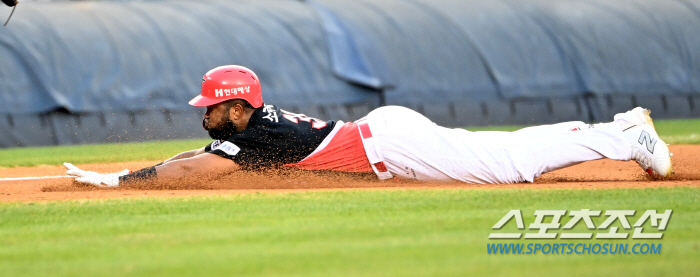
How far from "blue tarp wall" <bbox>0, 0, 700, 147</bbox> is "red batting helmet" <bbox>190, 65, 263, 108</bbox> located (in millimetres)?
9037

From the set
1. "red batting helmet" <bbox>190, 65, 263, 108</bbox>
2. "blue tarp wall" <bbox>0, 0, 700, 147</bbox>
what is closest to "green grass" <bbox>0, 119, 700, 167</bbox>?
"blue tarp wall" <bbox>0, 0, 700, 147</bbox>

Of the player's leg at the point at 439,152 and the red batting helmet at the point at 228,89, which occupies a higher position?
the red batting helmet at the point at 228,89

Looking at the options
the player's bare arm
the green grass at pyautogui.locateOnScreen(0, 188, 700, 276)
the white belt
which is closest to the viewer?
the green grass at pyautogui.locateOnScreen(0, 188, 700, 276)

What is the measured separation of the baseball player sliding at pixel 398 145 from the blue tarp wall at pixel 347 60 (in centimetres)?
907

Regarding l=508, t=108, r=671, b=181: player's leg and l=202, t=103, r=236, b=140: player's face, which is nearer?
l=508, t=108, r=671, b=181: player's leg

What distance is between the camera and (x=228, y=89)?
739 centimetres

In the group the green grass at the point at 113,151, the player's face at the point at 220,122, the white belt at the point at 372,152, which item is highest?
the player's face at the point at 220,122

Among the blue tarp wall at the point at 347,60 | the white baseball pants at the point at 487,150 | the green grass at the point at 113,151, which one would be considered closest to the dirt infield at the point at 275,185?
the white baseball pants at the point at 487,150

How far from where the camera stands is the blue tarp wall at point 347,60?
16250 mm

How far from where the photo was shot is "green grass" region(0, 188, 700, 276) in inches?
159

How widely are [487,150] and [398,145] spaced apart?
0.81m

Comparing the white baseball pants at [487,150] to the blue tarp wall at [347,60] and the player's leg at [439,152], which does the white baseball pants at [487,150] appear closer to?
the player's leg at [439,152]

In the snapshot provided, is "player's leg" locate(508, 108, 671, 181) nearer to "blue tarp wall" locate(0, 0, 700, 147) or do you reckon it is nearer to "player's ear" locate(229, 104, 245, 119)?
"player's ear" locate(229, 104, 245, 119)

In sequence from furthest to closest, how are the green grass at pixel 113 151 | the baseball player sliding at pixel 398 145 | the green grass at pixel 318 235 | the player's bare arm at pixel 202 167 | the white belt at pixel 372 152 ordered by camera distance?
the green grass at pixel 113 151
the white belt at pixel 372 152
the baseball player sliding at pixel 398 145
the player's bare arm at pixel 202 167
the green grass at pixel 318 235
